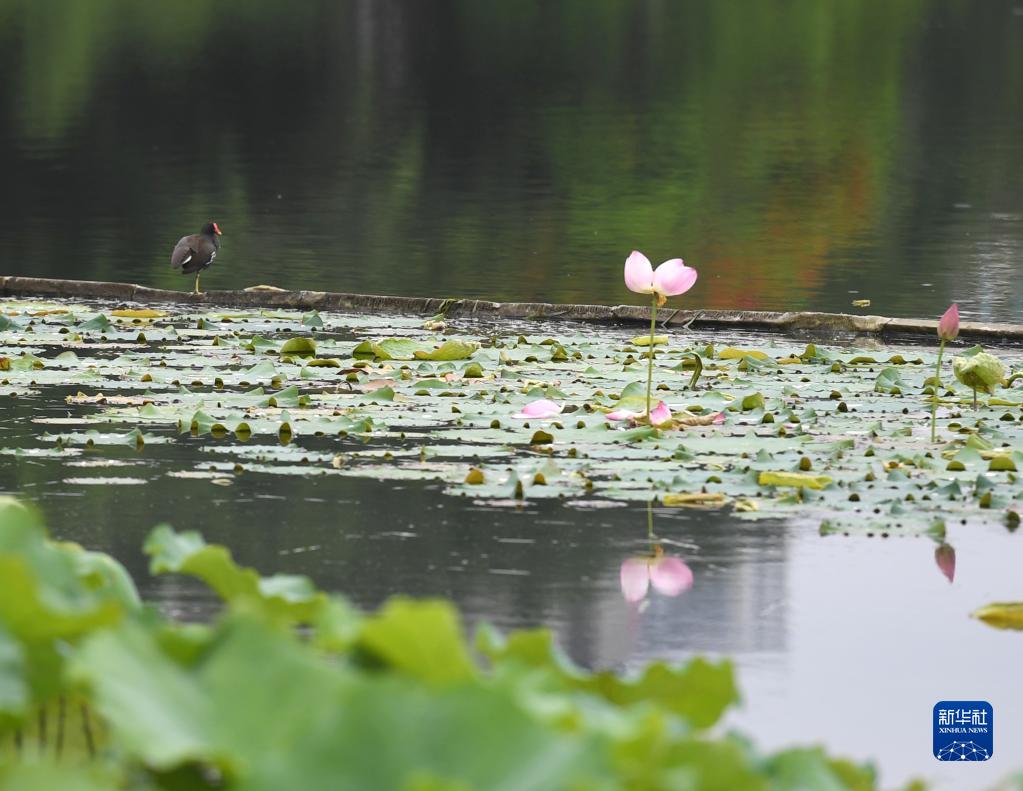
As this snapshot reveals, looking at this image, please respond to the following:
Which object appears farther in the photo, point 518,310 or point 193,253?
point 193,253

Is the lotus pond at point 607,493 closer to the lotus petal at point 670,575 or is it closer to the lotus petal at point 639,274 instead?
the lotus petal at point 670,575

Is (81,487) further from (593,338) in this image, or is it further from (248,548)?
(593,338)

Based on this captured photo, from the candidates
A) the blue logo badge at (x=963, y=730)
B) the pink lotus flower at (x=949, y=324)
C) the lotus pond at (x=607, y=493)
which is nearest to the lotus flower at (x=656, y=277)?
the lotus pond at (x=607, y=493)

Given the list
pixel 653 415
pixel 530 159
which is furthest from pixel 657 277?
pixel 530 159

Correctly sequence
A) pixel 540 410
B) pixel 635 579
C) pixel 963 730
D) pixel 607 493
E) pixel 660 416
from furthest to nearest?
pixel 540 410
pixel 660 416
pixel 607 493
pixel 635 579
pixel 963 730

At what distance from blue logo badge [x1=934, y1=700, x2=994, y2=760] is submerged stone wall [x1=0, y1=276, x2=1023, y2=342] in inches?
282

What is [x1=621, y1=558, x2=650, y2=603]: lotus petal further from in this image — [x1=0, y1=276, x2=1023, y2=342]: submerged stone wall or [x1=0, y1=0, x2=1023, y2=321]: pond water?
[x1=0, y1=0, x2=1023, y2=321]: pond water

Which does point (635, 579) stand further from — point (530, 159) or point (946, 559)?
point (530, 159)

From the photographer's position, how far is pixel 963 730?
4.73 meters

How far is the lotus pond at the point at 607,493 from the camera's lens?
5258 millimetres

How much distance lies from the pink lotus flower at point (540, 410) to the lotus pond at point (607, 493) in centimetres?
5

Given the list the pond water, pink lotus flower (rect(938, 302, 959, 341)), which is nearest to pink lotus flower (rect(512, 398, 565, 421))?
pink lotus flower (rect(938, 302, 959, 341))

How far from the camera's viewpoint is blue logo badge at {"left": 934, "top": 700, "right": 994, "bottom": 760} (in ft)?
15.1

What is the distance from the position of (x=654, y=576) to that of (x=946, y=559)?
3.32 ft
